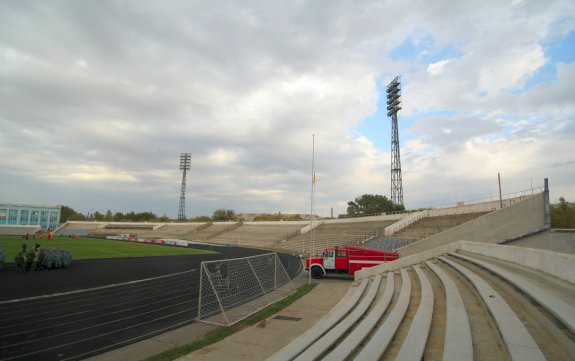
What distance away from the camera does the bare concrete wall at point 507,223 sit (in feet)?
78.5

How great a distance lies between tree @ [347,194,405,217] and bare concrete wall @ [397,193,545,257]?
175ft

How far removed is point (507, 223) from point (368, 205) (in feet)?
194

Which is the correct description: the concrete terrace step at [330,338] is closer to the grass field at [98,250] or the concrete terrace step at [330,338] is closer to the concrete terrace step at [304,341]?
the concrete terrace step at [304,341]

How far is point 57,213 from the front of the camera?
127 m

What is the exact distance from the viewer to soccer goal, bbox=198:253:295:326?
10.2 metres

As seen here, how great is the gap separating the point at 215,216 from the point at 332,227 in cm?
9152

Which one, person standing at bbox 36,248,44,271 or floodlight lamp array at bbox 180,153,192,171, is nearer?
person standing at bbox 36,248,44,271

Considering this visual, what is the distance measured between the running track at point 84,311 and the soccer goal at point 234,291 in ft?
2.54

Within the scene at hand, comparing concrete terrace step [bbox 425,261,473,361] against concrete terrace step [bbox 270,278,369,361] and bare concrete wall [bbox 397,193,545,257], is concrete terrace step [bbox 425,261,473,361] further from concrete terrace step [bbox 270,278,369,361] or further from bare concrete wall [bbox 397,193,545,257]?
bare concrete wall [bbox 397,193,545,257]

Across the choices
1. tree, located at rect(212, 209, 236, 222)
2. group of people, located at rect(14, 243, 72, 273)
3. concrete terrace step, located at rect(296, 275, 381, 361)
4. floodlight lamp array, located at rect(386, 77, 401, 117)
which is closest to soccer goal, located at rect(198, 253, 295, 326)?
concrete terrace step, located at rect(296, 275, 381, 361)

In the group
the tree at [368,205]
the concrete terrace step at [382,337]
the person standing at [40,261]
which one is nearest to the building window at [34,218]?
the tree at [368,205]

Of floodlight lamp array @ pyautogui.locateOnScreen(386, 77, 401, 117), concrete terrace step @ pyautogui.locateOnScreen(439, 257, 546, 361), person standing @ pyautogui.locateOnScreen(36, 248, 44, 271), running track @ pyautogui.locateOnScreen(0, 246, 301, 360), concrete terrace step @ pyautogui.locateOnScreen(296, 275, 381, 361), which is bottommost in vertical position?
running track @ pyautogui.locateOnScreen(0, 246, 301, 360)

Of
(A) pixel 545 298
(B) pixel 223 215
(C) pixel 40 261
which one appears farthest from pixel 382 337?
(B) pixel 223 215

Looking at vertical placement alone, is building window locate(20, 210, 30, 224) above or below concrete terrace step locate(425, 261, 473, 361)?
above
